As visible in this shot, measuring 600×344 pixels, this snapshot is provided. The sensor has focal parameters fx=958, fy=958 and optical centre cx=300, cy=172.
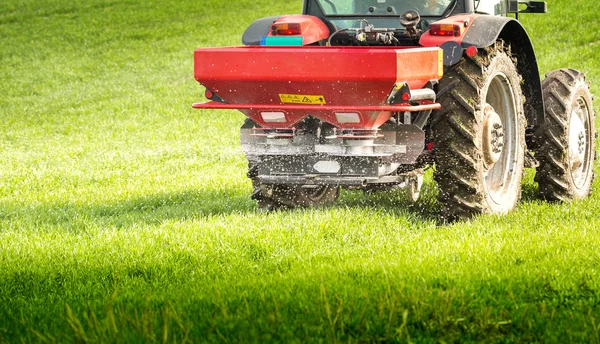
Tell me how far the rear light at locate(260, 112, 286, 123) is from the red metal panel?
46 millimetres

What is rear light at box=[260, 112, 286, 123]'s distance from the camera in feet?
22.5

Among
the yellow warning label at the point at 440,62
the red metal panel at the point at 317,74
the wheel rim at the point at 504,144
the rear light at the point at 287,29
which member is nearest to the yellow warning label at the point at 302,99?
the red metal panel at the point at 317,74

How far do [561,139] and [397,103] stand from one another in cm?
228

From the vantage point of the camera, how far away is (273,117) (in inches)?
271

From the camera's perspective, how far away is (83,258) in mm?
6098

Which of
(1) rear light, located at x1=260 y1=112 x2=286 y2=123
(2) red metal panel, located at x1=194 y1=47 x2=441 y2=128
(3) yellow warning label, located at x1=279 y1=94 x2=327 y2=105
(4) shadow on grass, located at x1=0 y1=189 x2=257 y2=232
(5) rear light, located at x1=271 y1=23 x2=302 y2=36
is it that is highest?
(5) rear light, located at x1=271 y1=23 x2=302 y2=36

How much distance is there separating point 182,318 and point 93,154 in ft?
30.7

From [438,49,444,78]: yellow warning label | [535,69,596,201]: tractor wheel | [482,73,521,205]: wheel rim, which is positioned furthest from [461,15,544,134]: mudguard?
[438,49,444,78]: yellow warning label

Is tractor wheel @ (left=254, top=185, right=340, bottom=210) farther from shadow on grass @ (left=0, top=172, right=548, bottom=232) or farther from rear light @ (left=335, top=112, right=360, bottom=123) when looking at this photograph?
rear light @ (left=335, top=112, right=360, bottom=123)

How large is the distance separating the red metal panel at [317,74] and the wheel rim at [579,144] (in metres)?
2.28

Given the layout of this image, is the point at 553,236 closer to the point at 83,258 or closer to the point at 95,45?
the point at 83,258

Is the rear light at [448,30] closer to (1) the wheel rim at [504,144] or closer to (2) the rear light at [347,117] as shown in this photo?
Answer: (1) the wheel rim at [504,144]

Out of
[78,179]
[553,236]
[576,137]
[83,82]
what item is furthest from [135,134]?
[553,236]

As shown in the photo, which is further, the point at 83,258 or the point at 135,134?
the point at 135,134
